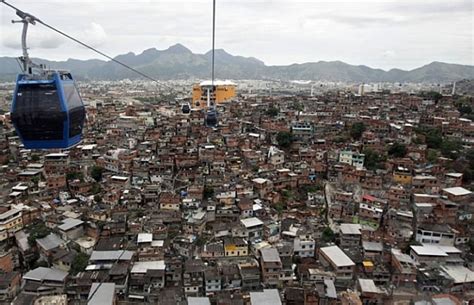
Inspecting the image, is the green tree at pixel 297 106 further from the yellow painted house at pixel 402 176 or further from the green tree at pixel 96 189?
the green tree at pixel 96 189

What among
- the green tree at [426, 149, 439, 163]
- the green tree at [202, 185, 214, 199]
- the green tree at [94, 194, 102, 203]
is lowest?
the green tree at [94, 194, 102, 203]

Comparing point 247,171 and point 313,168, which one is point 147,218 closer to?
point 247,171

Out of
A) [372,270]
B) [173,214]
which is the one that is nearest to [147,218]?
[173,214]

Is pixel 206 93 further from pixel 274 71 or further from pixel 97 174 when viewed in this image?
pixel 274 71

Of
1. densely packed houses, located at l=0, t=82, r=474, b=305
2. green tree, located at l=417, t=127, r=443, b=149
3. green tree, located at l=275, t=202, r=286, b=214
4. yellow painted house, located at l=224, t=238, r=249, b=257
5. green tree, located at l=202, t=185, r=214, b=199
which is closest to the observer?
densely packed houses, located at l=0, t=82, r=474, b=305

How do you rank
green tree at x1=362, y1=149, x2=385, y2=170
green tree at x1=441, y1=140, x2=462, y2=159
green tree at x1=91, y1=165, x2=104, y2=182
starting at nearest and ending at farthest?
green tree at x1=91, y1=165, x2=104, y2=182 → green tree at x1=362, y1=149, x2=385, y2=170 → green tree at x1=441, y1=140, x2=462, y2=159

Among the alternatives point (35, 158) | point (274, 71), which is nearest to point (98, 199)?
point (35, 158)

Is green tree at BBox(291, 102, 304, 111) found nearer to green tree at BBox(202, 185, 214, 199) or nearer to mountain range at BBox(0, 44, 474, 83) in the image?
green tree at BBox(202, 185, 214, 199)

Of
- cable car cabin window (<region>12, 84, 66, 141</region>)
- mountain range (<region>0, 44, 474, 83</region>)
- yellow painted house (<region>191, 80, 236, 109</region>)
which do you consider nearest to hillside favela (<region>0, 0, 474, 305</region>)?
cable car cabin window (<region>12, 84, 66, 141</region>)
